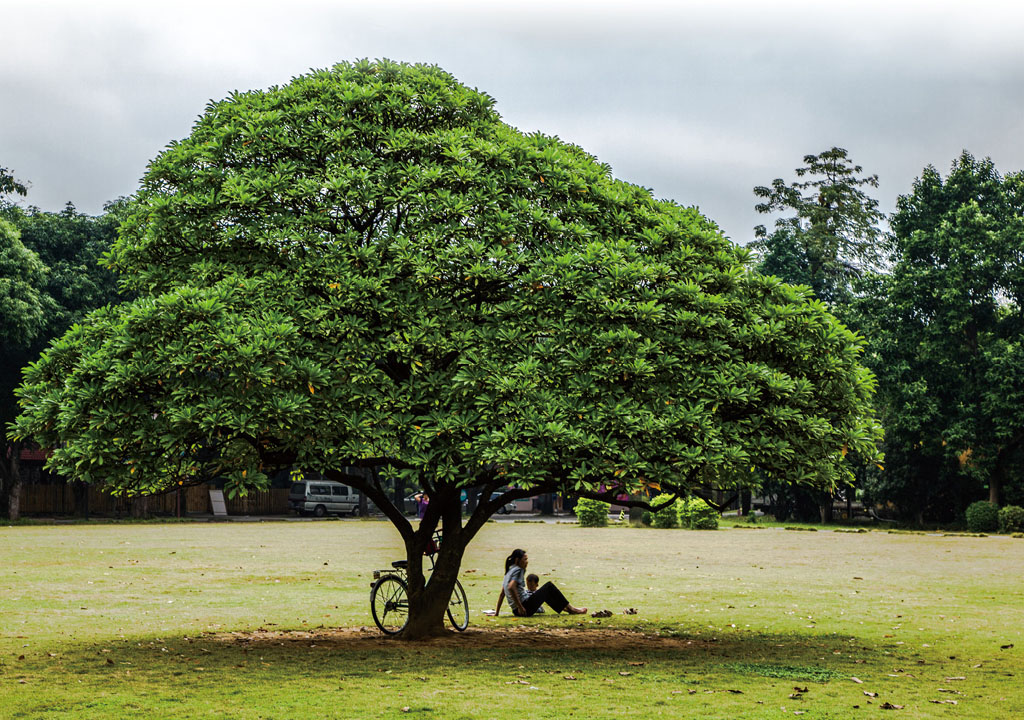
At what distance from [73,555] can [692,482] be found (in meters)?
20.7

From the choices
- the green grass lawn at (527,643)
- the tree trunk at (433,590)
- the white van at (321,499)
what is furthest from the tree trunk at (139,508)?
the tree trunk at (433,590)

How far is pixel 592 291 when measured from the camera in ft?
37.9

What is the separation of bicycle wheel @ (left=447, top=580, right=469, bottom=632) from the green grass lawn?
263 millimetres

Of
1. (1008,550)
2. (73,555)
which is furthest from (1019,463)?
(73,555)

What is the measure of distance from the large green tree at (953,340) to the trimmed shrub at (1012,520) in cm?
218

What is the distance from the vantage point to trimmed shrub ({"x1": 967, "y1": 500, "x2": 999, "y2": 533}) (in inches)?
1773

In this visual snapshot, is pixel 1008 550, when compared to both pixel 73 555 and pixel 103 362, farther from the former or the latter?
pixel 103 362

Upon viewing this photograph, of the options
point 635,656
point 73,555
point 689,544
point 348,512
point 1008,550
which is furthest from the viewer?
point 348,512

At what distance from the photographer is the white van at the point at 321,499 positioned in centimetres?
6131

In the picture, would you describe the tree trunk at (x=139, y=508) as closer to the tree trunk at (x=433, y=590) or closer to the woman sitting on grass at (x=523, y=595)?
the woman sitting on grass at (x=523, y=595)

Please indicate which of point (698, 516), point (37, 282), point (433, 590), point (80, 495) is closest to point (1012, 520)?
point (698, 516)

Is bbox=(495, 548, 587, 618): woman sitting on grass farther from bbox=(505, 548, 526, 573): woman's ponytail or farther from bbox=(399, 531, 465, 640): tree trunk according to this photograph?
bbox=(399, 531, 465, 640): tree trunk

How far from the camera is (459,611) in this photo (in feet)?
47.2

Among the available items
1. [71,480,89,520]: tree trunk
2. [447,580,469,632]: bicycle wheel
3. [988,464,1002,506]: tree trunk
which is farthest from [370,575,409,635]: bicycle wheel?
[71,480,89,520]: tree trunk
